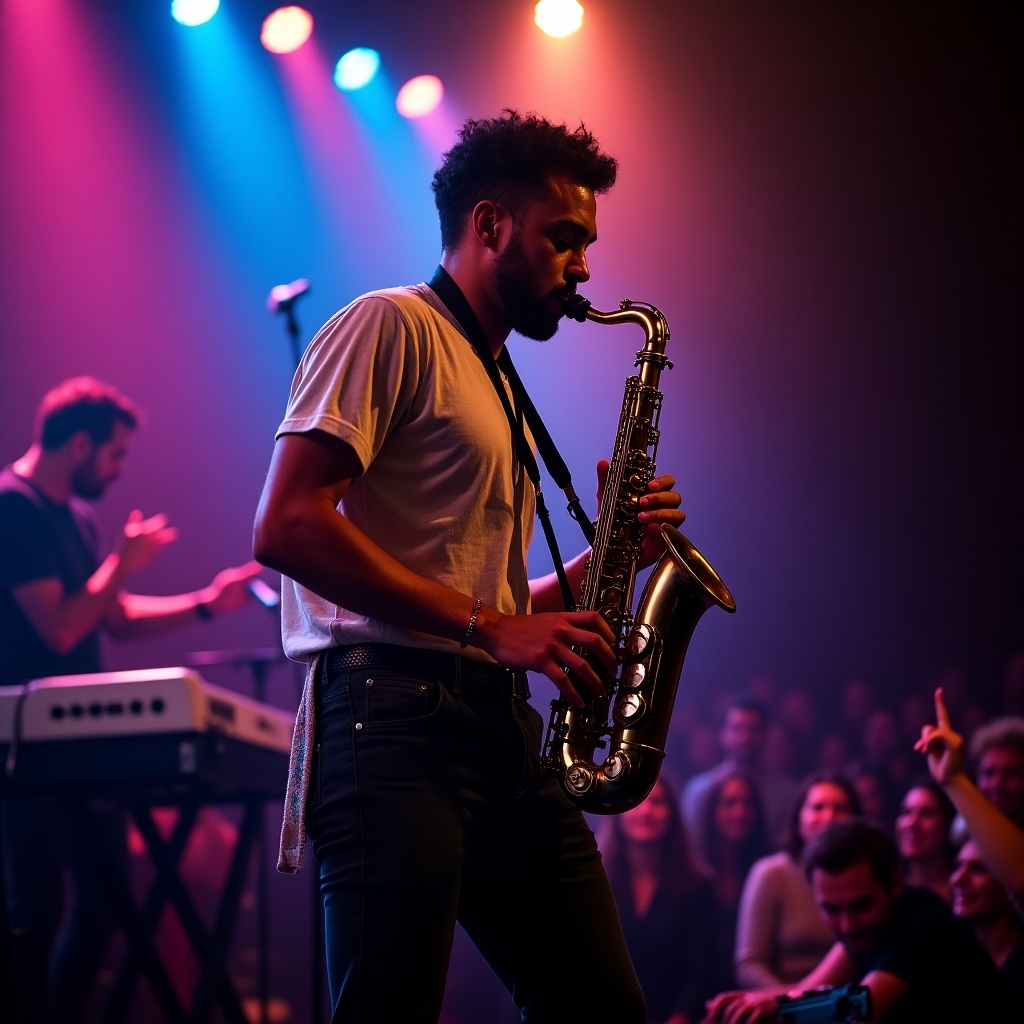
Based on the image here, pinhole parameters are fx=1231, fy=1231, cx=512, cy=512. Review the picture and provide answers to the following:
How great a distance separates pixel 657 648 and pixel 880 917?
1879 millimetres

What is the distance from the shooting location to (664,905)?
209 inches

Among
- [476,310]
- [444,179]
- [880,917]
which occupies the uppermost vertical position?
[444,179]

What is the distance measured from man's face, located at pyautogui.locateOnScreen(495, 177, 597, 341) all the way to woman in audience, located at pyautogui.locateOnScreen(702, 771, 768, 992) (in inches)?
173

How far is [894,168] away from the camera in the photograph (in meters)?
7.89

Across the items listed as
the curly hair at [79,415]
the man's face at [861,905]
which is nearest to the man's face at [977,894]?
the man's face at [861,905]

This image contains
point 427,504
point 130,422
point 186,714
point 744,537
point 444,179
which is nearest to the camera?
point 427,504

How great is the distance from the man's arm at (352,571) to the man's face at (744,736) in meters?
5.09

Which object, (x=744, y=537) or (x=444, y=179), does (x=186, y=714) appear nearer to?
(x=444, y=179)

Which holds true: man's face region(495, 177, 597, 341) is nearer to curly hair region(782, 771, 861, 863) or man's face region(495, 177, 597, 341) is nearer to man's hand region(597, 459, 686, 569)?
man's hand region(597, 459, 686, 569)

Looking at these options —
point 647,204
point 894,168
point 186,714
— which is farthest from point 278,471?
point 894,168

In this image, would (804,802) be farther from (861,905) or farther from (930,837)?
(861,905)

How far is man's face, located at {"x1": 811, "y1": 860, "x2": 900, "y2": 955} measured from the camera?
3.54 meters

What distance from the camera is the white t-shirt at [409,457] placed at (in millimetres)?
1805

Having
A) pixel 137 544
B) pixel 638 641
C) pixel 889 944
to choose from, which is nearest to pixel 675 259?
pixel 137 544
